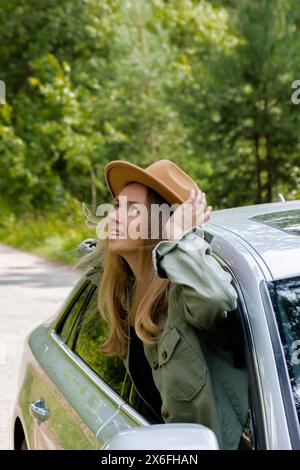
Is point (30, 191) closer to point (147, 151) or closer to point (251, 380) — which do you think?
point (147, 151)

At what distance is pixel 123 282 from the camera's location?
2859 mm

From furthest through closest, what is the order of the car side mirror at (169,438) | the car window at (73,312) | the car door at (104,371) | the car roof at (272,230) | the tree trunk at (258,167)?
the tree trunk at (258,167)
the car window at (73,312)
the car door at (104,371)
the car roof at (272,230)
the car side mirror at (169,438)

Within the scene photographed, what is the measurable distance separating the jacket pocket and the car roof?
13.0 inches

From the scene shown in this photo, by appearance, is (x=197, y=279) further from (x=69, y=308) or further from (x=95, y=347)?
(x=69, y=308)

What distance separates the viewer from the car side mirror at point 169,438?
1.80 meters

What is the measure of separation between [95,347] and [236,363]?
39.4 inches

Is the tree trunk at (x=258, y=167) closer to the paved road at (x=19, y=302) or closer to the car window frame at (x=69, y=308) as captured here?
the paved road at (x=19, y=302)

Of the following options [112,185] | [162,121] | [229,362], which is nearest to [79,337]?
[112,185]

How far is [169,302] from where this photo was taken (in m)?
2.37

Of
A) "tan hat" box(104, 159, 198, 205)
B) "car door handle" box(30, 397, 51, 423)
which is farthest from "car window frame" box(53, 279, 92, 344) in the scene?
"tan hat" box(104, 159, 198, 205)

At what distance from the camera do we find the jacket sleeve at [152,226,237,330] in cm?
214

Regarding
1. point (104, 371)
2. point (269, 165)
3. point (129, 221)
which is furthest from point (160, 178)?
point (269, 165)

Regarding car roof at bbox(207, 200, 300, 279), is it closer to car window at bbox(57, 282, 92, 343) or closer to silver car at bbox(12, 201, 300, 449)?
silver car at bbox(12, 201, 300, 449)

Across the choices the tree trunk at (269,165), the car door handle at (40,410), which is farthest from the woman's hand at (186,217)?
the tree trunk at (269,165)
